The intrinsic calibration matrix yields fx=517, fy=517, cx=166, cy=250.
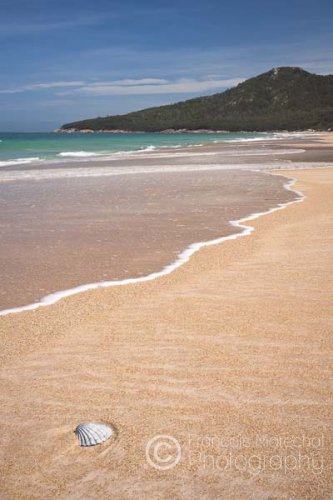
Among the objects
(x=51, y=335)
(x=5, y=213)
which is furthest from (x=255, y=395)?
(x=5, y=213)

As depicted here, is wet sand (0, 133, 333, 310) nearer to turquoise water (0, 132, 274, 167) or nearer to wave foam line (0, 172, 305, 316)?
wave foam line (0, 172, 305, 316)

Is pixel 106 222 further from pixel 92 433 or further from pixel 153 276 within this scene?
pixel 92 433

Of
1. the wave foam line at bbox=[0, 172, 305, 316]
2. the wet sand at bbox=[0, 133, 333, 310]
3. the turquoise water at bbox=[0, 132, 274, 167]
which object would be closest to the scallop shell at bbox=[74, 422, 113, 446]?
the wave foam line at bbox=[0, 172, 305, 316]

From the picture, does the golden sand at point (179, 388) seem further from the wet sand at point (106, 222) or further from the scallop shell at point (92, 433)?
the wet sand at point (106, 222)

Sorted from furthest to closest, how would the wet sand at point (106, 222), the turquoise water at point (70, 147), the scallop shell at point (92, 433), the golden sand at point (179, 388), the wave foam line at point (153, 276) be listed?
the turquoise water at point (70, 147) → the wet sand at point (106, 222) → the wave foam line at point (153, 276) → the scallop shell at point (92, 433) → the golden sand at point (179, 388)

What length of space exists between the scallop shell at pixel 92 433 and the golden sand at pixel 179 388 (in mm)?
61

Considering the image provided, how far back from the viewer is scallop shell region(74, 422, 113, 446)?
337 centimetres

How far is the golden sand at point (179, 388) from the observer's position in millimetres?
3105

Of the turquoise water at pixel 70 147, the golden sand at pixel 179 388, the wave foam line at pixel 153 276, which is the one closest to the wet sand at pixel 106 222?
the wave foam line at pixel 153 276

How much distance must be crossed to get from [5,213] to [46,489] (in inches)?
421

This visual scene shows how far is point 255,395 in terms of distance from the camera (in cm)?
390

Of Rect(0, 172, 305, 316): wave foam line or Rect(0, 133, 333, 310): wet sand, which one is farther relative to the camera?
Rect(0, 133, 333, 310): wet sand

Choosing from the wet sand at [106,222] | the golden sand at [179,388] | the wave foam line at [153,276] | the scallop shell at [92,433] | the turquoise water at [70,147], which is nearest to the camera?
the golden sand at [179,388]

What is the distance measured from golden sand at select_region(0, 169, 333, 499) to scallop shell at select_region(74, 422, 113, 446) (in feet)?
0.20
